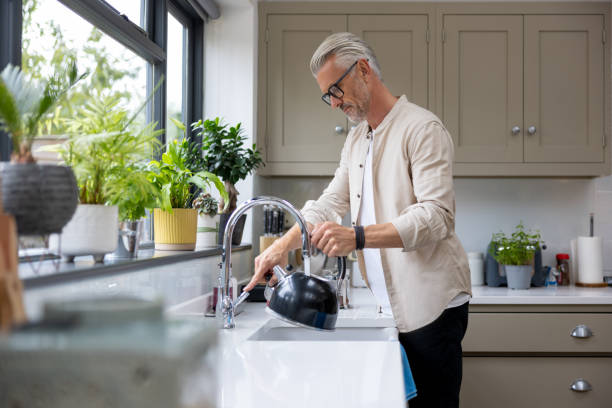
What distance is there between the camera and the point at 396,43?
2.86 meters

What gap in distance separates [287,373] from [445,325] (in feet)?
2.43

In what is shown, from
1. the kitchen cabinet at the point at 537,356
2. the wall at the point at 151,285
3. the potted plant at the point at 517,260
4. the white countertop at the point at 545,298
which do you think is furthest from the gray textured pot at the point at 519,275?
the wall at the point at 151,285

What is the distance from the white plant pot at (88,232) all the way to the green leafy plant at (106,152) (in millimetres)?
28

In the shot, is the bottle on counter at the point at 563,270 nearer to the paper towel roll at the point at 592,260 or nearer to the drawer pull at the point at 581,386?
the paper towel roll at the point at 592,260

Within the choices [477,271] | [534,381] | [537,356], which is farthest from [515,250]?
[534,381]

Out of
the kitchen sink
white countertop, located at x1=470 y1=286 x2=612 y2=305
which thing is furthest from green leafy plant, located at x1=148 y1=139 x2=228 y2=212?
white countertop, located at x1=470 y1=286 x2=612 y2=305

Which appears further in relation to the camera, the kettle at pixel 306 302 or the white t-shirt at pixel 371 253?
the white t-shirt at pixel 371 253

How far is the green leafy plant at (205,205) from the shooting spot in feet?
6.83

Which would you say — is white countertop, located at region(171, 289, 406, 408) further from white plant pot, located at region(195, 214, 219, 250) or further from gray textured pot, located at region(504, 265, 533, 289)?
gray textured pot, located at region(504, 265, 533, 289)

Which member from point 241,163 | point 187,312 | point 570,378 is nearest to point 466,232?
point 570,378

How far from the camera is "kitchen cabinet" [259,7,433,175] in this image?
2857mm

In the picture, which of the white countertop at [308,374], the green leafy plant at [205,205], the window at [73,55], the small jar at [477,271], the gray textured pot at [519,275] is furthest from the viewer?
the small jar at [477,271]

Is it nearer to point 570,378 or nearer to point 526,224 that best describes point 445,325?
point 570,378

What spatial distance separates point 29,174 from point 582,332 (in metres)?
2.45
